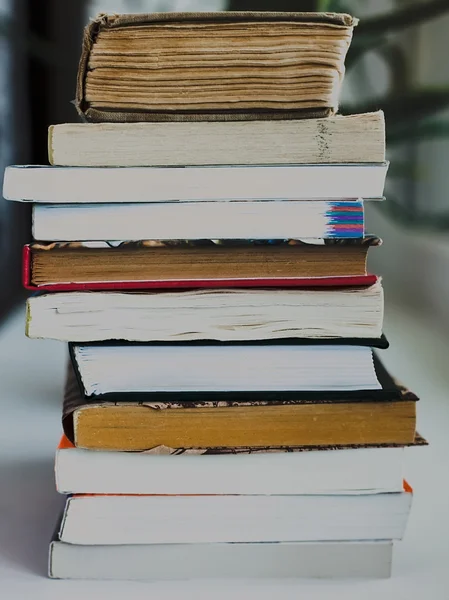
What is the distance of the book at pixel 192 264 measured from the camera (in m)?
0.55

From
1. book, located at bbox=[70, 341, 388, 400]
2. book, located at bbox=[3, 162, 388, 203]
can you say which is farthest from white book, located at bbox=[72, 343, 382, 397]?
book, located at bbox=[3, 162, 388, 203]

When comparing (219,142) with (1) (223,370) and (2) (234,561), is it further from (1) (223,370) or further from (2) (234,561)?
(2) (234,561)

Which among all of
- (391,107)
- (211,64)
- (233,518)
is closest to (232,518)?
(233,518)

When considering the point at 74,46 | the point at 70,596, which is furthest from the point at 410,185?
the point at 70,596

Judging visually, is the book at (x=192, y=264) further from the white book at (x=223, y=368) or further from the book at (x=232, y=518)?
the book at (x=232, y=518)

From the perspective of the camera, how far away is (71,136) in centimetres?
54

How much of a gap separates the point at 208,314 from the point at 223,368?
0.13 feet

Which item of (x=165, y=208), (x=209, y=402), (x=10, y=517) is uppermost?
(x=165, y=208)

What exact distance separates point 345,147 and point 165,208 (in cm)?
13

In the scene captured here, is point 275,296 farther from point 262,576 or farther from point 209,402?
point 262,576

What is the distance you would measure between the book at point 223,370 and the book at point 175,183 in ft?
0.34

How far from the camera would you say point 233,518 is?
0.57 meters

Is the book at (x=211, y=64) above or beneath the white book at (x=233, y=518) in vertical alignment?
above

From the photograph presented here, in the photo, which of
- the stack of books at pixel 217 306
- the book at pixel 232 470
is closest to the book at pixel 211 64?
the stack of books at pixel 217 306
